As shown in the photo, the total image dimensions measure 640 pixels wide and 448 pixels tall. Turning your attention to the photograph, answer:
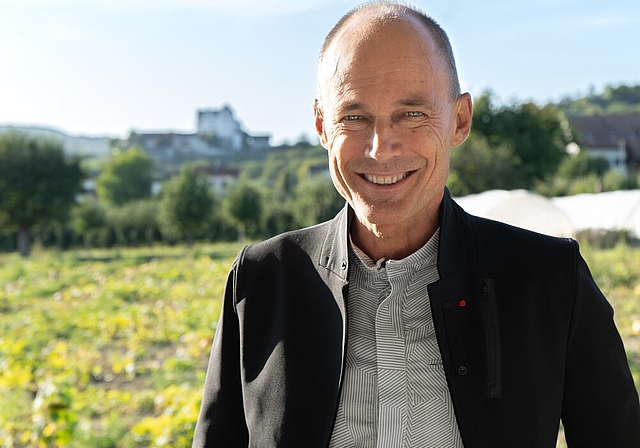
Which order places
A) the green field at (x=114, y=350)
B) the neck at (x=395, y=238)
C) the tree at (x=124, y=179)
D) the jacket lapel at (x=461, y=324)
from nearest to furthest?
1. the jacket lapel at (x=461, y=324)
2. the neck at (x=395, y=238)
3. the green field at (x=114, y=350)
4. the tree at (x=124, y=179)

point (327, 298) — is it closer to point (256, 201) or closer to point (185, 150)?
point (256, 201)

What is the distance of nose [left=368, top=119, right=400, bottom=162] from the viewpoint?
1.30 m

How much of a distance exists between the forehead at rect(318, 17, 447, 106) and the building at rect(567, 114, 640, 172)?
63516 mm

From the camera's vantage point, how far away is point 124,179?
275 ft

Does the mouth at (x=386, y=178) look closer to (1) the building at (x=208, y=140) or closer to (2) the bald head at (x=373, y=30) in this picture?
(2) the bald head at (x=373, y=30)

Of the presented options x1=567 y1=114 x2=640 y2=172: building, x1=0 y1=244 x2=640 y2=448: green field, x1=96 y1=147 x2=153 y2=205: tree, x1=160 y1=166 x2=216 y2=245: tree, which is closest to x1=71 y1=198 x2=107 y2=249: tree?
x1=160 y1=166 x2=216 y2=245: tree

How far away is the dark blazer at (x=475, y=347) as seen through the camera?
130 cm

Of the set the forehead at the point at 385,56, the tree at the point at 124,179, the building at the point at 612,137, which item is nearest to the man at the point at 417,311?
the forehead at the point at 385,56

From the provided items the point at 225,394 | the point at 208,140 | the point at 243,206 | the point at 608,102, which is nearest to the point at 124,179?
the point at 208,140

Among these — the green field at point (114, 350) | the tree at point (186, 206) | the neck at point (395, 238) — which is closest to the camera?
the neck at point (395, 238)

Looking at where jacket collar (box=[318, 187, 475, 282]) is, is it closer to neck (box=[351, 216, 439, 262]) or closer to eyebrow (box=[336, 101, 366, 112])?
neck (box=[351, 216, 439, 262])

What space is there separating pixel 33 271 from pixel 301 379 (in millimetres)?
15097

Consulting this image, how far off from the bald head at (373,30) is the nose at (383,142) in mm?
127

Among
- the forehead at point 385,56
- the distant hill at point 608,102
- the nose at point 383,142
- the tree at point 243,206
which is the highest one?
the distant hill at point 608,102
